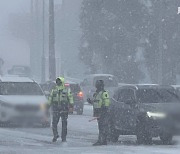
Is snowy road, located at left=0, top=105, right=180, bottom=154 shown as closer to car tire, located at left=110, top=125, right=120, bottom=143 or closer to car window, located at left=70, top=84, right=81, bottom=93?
car tire, located at left=110, top=125, right=120, bottom=143

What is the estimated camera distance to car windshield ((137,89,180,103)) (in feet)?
59.7

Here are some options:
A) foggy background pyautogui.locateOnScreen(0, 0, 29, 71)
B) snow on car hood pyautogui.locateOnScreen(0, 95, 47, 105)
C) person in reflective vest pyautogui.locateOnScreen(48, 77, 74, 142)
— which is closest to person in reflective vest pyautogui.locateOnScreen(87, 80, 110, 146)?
person in reflective vest pyautogui.locateOnScreen(48, 77, 74, 142)

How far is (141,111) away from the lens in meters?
17.8

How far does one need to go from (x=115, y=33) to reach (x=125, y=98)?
3233 centimetres

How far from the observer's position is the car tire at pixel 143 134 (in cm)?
1763

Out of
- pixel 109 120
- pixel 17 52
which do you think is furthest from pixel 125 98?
pixel 17 52

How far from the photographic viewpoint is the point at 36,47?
281ft

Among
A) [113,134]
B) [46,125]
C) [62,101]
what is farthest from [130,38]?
[62,101]

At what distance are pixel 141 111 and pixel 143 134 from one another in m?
0.55

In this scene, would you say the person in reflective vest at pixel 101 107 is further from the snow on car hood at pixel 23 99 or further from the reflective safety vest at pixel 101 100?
the snow on car hood at pixel 23 99

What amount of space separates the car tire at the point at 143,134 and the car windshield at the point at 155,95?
0.81m

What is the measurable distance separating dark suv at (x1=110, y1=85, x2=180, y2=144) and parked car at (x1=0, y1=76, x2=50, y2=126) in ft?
7.43

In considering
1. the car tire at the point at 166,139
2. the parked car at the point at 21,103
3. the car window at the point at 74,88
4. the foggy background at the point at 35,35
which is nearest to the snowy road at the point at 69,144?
the car tire at the point at 166,139

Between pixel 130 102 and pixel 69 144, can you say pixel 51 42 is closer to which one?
pixel 130 102
